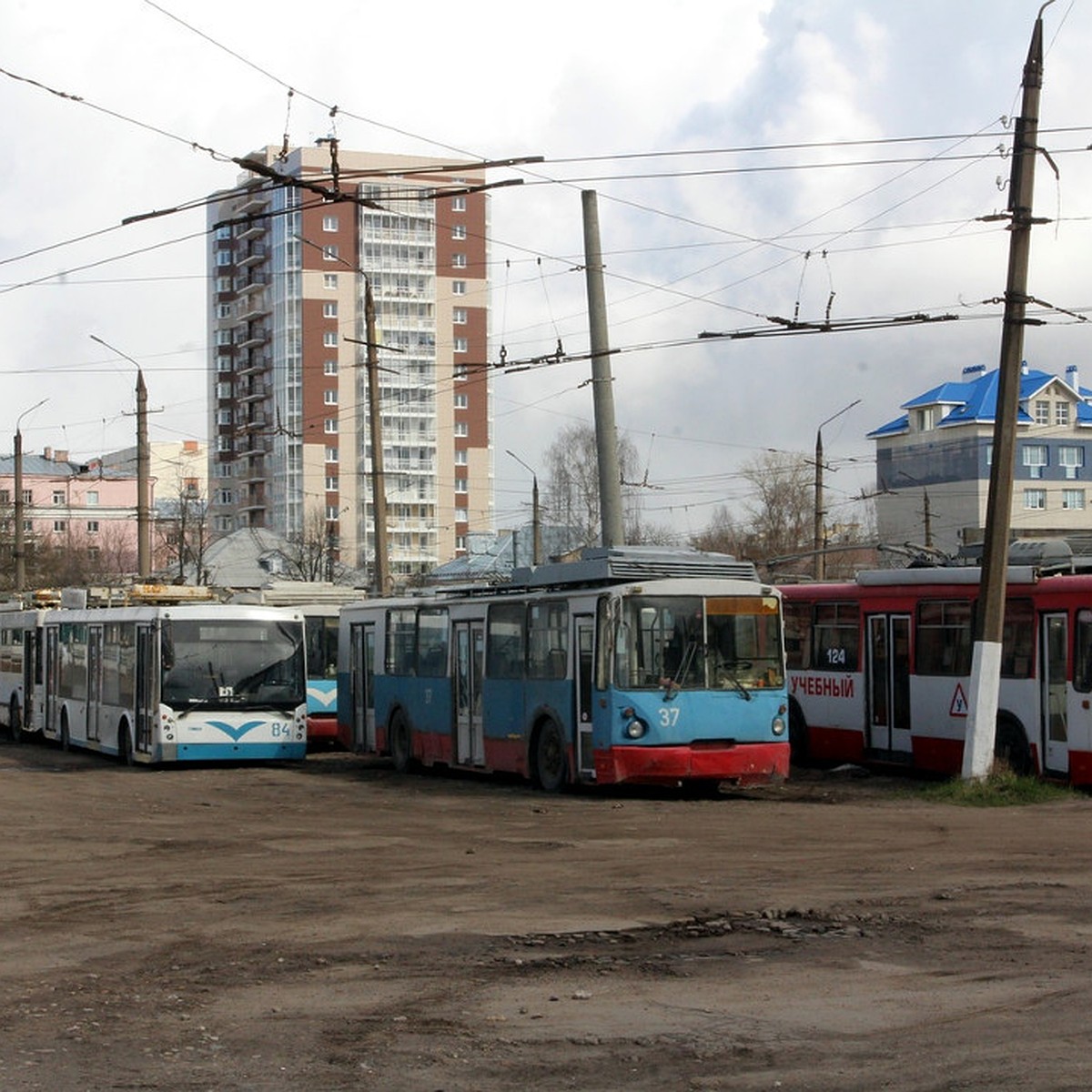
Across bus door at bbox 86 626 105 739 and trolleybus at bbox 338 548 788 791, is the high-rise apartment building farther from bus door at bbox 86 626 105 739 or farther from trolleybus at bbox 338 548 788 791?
trolleybus at bbox 338 548 788 791

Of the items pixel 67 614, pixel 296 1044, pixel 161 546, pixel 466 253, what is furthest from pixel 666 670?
pixel 466 253

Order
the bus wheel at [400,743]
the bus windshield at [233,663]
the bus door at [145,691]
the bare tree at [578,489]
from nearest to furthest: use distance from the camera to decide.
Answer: the bus wheel at [400,743]
the bus windshield at [233,663]
the bus door at [145,691]
the bare tree at [578,489]

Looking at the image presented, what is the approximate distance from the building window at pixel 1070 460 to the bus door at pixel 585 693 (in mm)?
88441

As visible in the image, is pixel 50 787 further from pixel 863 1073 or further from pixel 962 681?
pixel 863 1073

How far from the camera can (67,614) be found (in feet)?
112

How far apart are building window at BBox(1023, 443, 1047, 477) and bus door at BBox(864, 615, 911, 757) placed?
266ft

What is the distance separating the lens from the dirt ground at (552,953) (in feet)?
24.2

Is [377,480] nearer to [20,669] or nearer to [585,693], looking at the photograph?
[20,669]

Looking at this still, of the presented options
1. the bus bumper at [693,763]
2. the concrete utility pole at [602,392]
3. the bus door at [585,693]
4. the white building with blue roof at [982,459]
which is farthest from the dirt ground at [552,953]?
the white building with blue roof at [982,459]

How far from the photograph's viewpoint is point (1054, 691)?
21.4 metres

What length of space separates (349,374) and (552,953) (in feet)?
358

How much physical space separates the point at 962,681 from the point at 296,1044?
16.9 meters

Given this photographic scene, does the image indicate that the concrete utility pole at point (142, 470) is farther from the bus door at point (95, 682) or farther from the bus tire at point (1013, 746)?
the bus tire at point (1013, 746)

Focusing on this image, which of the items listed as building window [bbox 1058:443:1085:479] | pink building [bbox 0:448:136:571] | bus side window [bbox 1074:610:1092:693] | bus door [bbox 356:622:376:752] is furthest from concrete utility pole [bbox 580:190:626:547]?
pink building [bbox 0:448:136:571]
